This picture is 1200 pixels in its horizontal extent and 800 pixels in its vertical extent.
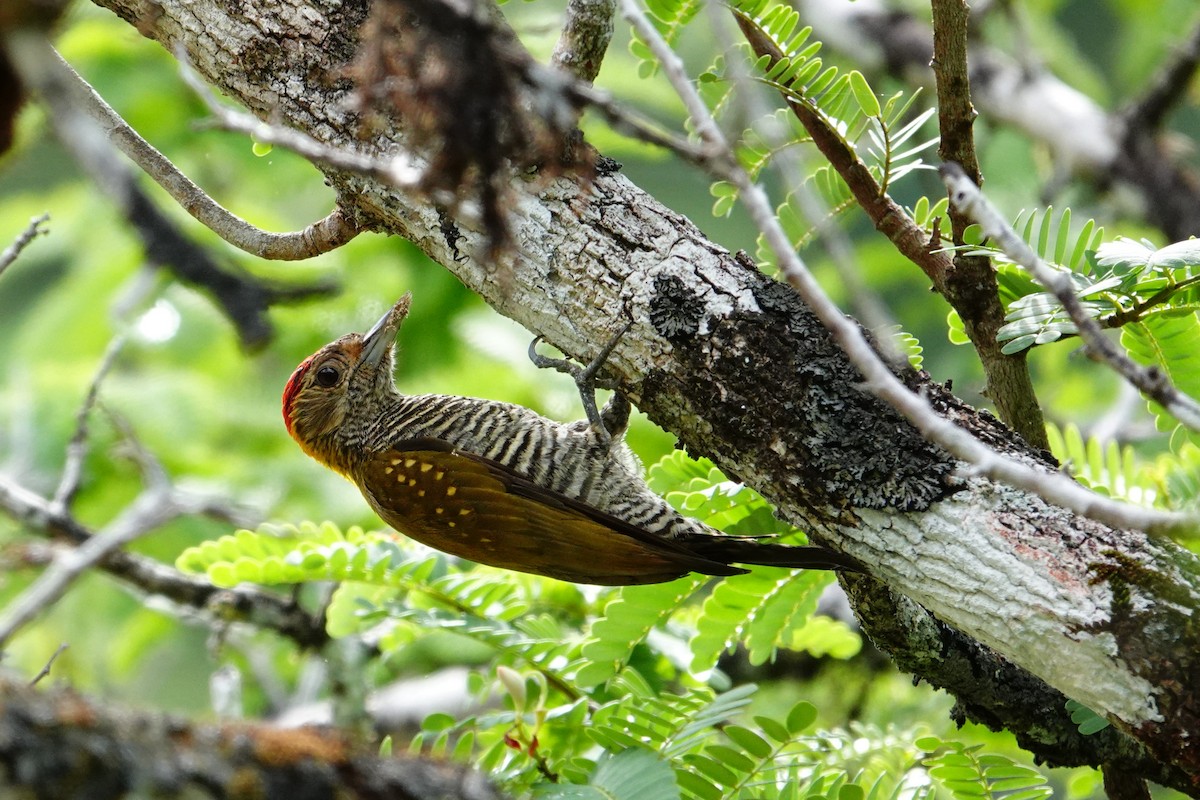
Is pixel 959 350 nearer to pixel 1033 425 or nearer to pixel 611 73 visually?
pixel 611 73

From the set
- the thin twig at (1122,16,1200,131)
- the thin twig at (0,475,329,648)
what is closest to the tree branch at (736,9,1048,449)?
the thin twig at (0,475,329,648)

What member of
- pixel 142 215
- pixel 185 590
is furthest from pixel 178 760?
pixel 185 590

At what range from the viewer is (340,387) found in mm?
3377

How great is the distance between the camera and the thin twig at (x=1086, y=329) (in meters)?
1.41

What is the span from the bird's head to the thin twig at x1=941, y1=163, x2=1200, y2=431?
84.2 inches

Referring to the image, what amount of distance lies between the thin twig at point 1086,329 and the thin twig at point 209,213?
1309 millimetres

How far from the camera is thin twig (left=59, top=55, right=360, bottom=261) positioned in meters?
2.35

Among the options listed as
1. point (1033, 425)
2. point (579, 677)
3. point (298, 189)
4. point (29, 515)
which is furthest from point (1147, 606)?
point (298, 189)

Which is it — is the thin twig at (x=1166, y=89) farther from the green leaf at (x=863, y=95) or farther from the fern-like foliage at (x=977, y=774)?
the fern-like foliage at (x=977, y=774)

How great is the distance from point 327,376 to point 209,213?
1041mm

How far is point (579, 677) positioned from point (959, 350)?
456cm

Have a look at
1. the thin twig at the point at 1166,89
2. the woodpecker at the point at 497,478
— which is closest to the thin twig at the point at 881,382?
the woodpecker at the point at 497,478

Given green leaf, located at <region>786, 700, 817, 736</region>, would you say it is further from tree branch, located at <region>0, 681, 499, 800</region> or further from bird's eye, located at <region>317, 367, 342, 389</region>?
bird's eye, located at <region>317, 367, 342, 389</region>

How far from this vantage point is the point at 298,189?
5.32 meters
